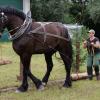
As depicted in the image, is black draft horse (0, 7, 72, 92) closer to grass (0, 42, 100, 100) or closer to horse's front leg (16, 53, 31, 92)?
horse's front leg (16, 53, 31, 92)

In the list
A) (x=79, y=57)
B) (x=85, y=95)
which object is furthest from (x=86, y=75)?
(x=85, y=95)

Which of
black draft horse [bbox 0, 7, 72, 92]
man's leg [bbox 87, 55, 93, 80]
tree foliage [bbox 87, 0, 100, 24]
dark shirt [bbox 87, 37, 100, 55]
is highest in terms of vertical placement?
black draft horse [bbox 0, 7, 72, 92]

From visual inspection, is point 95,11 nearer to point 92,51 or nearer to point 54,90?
point 92,51

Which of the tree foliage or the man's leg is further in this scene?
the tree foliage

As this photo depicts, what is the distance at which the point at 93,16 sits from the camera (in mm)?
31438

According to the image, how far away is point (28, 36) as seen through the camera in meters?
9.51

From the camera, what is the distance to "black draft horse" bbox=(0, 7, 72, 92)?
30.7 ft

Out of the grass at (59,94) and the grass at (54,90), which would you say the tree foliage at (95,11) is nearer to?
the grass at (54,90)

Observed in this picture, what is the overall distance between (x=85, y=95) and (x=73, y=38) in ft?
14.5

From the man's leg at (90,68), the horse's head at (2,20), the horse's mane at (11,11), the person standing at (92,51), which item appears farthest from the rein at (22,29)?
the man's leg at (90,68)

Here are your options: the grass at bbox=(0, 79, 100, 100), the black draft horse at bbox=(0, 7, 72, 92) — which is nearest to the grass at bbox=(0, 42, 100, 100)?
the grass at bbox=(0, 79, 100, 100)

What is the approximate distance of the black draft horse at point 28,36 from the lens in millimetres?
9352

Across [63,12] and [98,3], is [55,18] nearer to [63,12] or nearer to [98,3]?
[63,12]

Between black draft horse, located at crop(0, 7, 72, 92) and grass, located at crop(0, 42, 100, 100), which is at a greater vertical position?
black draft horse, located at crop(0, 7, 72, 92)
